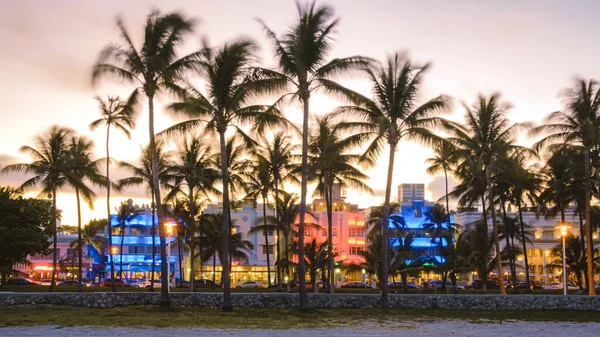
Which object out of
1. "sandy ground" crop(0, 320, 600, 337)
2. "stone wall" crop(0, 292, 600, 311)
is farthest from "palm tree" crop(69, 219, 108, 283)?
"sandy ground" crop(0, 320, 600, 337)

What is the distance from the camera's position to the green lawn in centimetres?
2502

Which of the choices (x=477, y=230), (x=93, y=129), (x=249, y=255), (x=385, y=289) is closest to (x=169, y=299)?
(x=385, y=289)

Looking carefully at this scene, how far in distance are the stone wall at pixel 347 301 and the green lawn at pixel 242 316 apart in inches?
40.1

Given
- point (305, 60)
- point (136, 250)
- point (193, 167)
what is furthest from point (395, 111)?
point (136, 250)

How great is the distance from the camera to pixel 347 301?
33.6 m

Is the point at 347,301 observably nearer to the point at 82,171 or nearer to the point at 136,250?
the point at 82,171

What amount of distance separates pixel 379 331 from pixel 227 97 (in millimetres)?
13663

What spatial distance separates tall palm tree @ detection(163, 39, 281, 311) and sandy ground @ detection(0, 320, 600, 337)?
28.2 feet

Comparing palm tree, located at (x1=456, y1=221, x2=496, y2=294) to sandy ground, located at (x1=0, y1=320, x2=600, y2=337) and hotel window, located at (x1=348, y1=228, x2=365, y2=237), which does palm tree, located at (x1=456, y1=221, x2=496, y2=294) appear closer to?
sandy ground, located at (x1=0, y1=320, x2=600, y2=337)

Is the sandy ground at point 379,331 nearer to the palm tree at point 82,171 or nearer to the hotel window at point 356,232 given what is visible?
the palm tree at point 82,171

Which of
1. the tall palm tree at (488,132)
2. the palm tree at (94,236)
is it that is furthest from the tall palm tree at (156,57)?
the palm tree at (94,236)

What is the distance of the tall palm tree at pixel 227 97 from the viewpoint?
30.7m

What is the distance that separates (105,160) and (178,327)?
29894 millimetres

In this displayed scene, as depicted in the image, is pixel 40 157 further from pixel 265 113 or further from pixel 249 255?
pixel 249 255
